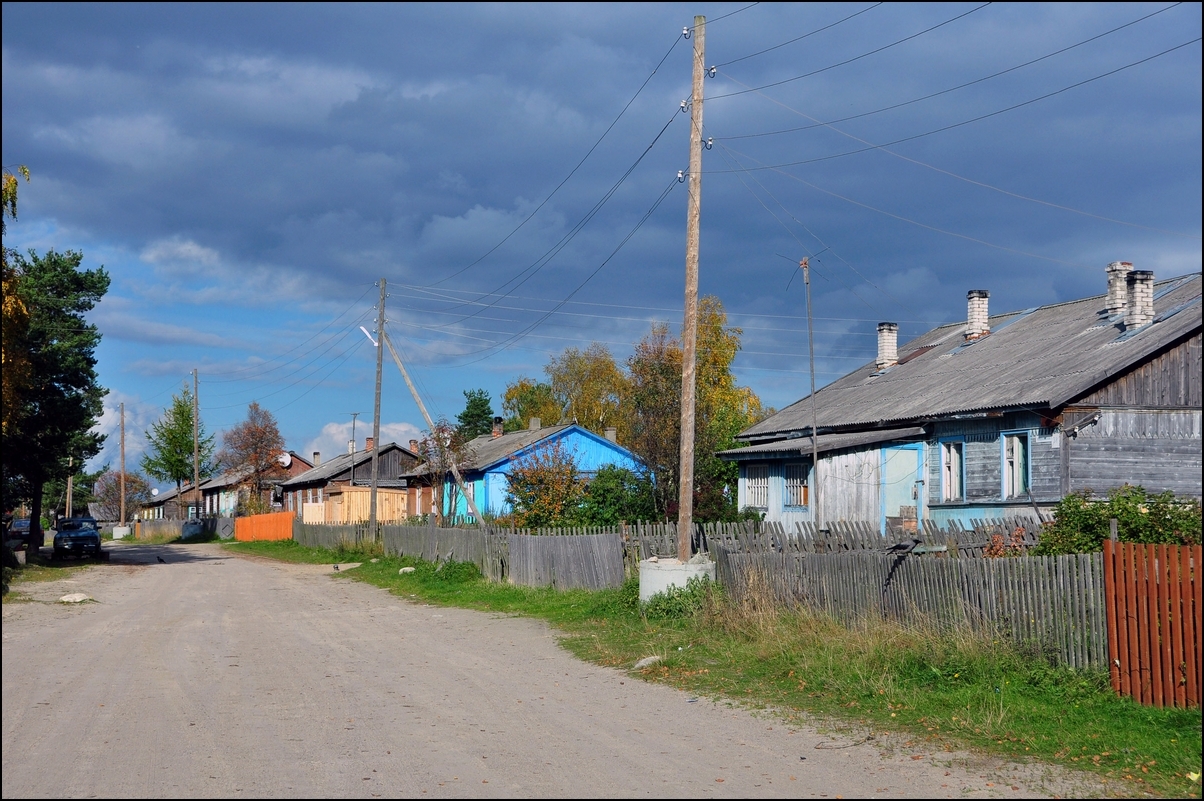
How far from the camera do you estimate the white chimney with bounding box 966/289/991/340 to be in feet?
99.2

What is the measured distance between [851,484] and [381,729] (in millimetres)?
18318

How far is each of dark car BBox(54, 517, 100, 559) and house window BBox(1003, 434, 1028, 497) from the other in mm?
33668

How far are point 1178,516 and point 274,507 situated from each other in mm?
75389

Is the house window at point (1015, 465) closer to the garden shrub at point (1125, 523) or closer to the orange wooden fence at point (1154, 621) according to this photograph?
the garden shrub at point (1125, 523)

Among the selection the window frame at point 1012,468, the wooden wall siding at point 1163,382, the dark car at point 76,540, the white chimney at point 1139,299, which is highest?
the white chimney at point 1139,299

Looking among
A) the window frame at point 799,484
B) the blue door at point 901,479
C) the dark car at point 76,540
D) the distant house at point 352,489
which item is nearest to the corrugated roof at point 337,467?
the distant house at point 352,489

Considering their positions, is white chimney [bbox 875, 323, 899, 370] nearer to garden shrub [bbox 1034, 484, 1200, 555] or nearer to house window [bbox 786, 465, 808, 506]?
house window [bbox 786, 465, 808, 506]

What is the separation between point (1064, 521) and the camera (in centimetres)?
1226

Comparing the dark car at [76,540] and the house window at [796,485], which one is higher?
the house window at [796,485]

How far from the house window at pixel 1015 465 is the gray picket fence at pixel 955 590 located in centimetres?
829

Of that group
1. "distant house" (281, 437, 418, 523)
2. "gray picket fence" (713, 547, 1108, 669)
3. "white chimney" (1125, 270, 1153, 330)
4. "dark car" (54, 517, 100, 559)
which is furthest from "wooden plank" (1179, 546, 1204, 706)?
"distant house" (281, 437, 418, 523)

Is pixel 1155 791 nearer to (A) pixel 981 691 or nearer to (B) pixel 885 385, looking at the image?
(A) pixel 981 691

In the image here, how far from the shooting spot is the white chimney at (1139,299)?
72.1 ft

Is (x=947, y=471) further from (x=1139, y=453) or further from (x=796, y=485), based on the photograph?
(x=796, y=485)
